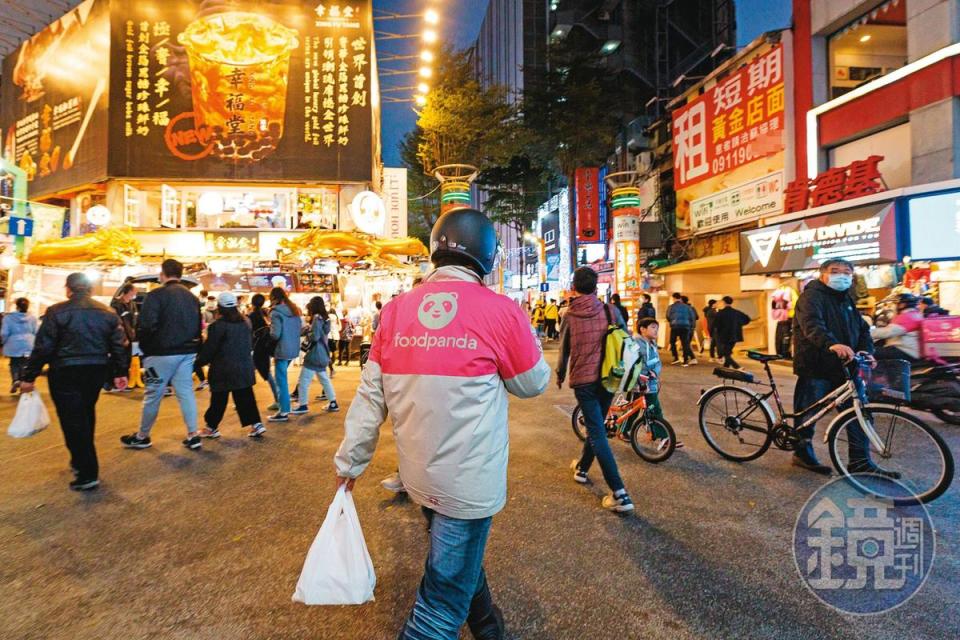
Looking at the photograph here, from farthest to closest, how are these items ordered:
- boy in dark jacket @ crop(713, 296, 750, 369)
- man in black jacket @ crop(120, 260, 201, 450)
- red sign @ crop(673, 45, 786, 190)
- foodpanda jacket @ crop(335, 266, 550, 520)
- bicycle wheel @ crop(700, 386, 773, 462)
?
red sign @ crop(673, 45, 786, 190) → boy in dark jacket @ crop(713, 296, 750, 369) → man in black jacket @ crop(120, 260, 201, 450) → bicycle wheel @ crop(700, 386, 773, 462) → foodpanda jacket @ crop(335, 266, 550, 520)

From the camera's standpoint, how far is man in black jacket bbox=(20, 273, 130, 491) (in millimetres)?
4234

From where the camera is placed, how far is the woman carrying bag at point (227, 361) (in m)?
5.82

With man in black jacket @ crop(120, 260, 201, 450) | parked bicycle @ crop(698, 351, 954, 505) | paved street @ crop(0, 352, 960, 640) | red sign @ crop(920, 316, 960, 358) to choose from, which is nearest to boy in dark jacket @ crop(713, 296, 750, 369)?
red sign @ crop(920, 316, 960, 358)

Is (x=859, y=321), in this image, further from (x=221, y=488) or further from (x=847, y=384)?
(x=221, y=488)

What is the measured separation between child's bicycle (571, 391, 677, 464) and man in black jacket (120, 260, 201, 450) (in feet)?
13.4

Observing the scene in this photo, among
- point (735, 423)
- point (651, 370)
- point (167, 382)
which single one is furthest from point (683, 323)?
point (167, 382)

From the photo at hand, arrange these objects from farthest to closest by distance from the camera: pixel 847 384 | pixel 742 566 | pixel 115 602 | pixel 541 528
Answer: pixel 847 384 → pixel 541 528 → pixel 742 566 → pixel 115 602

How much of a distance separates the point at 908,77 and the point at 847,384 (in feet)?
34.6

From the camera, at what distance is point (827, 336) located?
4.18 m

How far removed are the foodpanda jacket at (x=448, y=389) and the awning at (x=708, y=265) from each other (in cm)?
1671

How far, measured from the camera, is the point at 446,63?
838 inches

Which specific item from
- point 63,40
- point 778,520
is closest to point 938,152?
point 778,520

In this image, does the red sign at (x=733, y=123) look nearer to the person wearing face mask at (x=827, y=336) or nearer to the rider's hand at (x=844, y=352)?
the person wearing face mask at (x=827, y=336)

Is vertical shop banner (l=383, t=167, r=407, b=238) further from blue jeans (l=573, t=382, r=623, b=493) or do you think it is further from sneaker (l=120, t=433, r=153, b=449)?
blue jeans (l=573, t=382, r=623, b=493)
